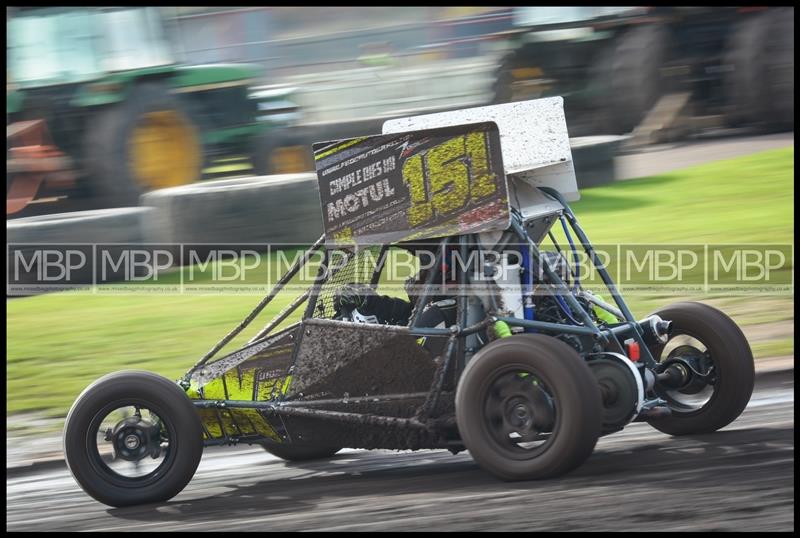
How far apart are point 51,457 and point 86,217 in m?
5.04

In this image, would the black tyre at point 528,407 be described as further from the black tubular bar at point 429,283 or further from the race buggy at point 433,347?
the black tubular bar at point 429,283

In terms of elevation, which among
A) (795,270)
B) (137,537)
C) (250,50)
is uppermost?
(250,50)

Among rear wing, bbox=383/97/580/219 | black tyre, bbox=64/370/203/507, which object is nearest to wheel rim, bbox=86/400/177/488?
black tyre, bbox=64/370/203/507

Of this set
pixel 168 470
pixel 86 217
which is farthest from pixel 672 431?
pixel 86 217

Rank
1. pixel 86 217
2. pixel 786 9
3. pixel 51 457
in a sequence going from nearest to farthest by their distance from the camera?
pixel 51 457
pixel 86 217
pixel 786 9

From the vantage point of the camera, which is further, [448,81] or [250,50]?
[250,50]

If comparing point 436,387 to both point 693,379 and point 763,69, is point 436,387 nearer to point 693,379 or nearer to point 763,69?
point 693,379

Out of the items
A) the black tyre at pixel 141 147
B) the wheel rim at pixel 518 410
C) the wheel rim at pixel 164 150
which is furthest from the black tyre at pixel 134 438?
the wheel rim at pixel 164 150

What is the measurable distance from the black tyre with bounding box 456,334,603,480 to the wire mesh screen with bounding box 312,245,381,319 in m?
0.97

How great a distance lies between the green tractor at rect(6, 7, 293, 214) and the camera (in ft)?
45.3

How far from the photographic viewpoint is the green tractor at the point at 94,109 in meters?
13.8

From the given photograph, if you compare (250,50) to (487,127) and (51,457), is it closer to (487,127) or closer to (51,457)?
(51,457)

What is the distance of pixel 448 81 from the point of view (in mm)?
17641

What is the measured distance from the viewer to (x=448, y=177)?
220 inches
